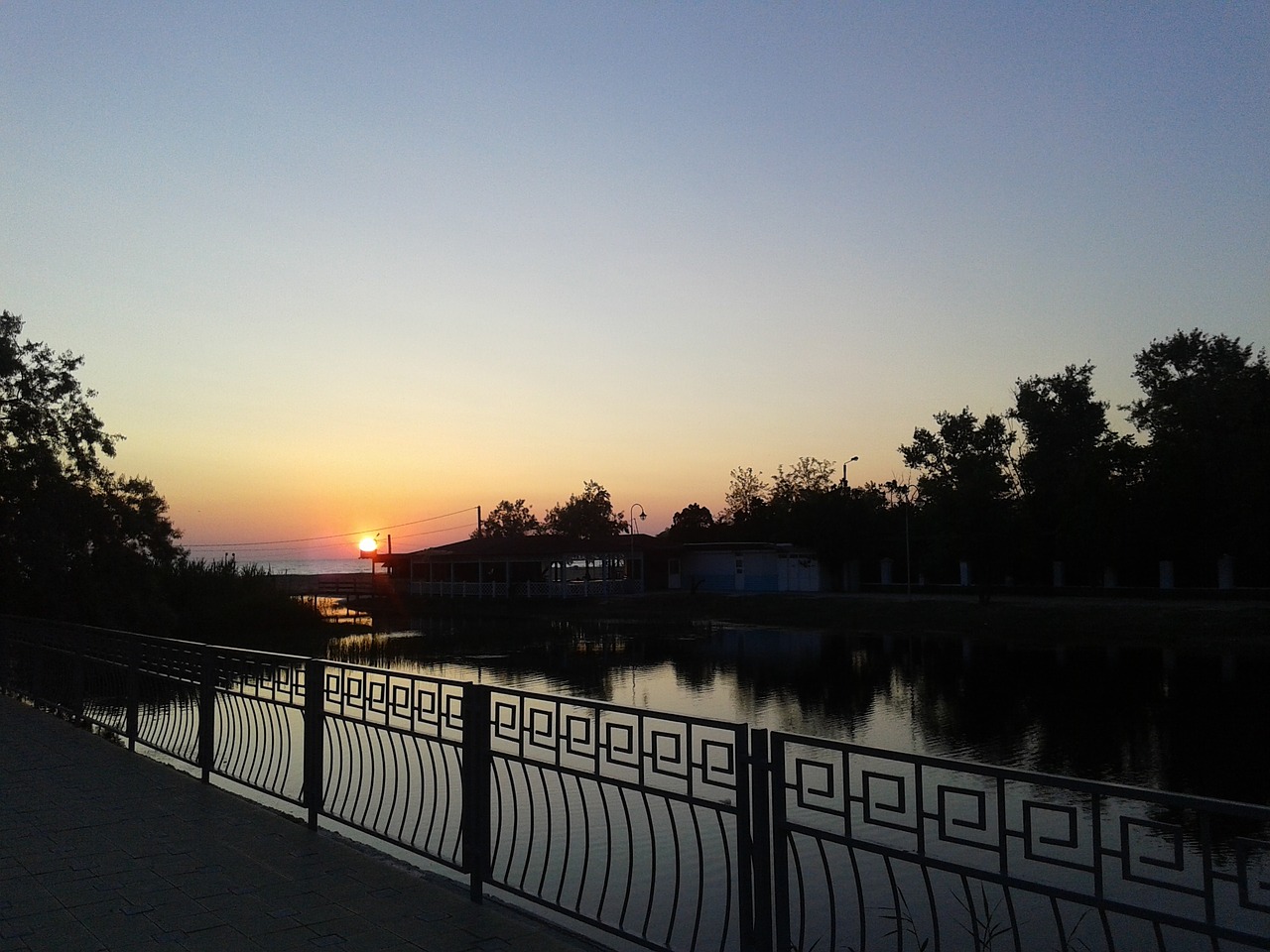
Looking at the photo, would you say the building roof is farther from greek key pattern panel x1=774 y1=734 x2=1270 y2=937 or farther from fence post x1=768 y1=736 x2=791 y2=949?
fence post x1=768 y1=736 x2=791 y2=949

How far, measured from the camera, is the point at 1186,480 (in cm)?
3888

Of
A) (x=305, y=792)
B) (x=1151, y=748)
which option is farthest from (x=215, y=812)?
(x=1151, y=748)

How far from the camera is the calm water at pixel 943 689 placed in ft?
51.5

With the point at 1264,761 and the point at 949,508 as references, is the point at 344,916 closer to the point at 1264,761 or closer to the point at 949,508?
the point at 1264,761

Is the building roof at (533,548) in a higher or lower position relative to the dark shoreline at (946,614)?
higher

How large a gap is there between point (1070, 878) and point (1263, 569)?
35.7 meters

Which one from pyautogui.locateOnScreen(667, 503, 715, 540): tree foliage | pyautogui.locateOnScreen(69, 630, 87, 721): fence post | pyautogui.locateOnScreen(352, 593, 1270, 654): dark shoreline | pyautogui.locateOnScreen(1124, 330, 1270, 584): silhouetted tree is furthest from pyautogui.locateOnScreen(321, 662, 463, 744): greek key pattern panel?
pyautogui.locateOnScreen(667, 503, 715, 540): tree foliage

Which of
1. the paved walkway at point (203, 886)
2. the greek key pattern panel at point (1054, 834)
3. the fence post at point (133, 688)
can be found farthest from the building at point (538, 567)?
the paved walkway at point (203, 886)

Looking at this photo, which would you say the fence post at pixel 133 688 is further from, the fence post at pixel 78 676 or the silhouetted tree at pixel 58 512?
the silhouetted tree at pixel 58 512

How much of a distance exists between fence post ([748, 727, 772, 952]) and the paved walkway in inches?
42.4

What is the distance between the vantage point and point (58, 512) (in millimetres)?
23672

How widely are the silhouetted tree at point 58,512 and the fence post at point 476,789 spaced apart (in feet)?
70.7

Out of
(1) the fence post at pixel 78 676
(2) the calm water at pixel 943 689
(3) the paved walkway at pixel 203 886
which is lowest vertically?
(2) the calm water at pixel 943 689

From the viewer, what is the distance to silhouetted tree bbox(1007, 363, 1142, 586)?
41156 mm
